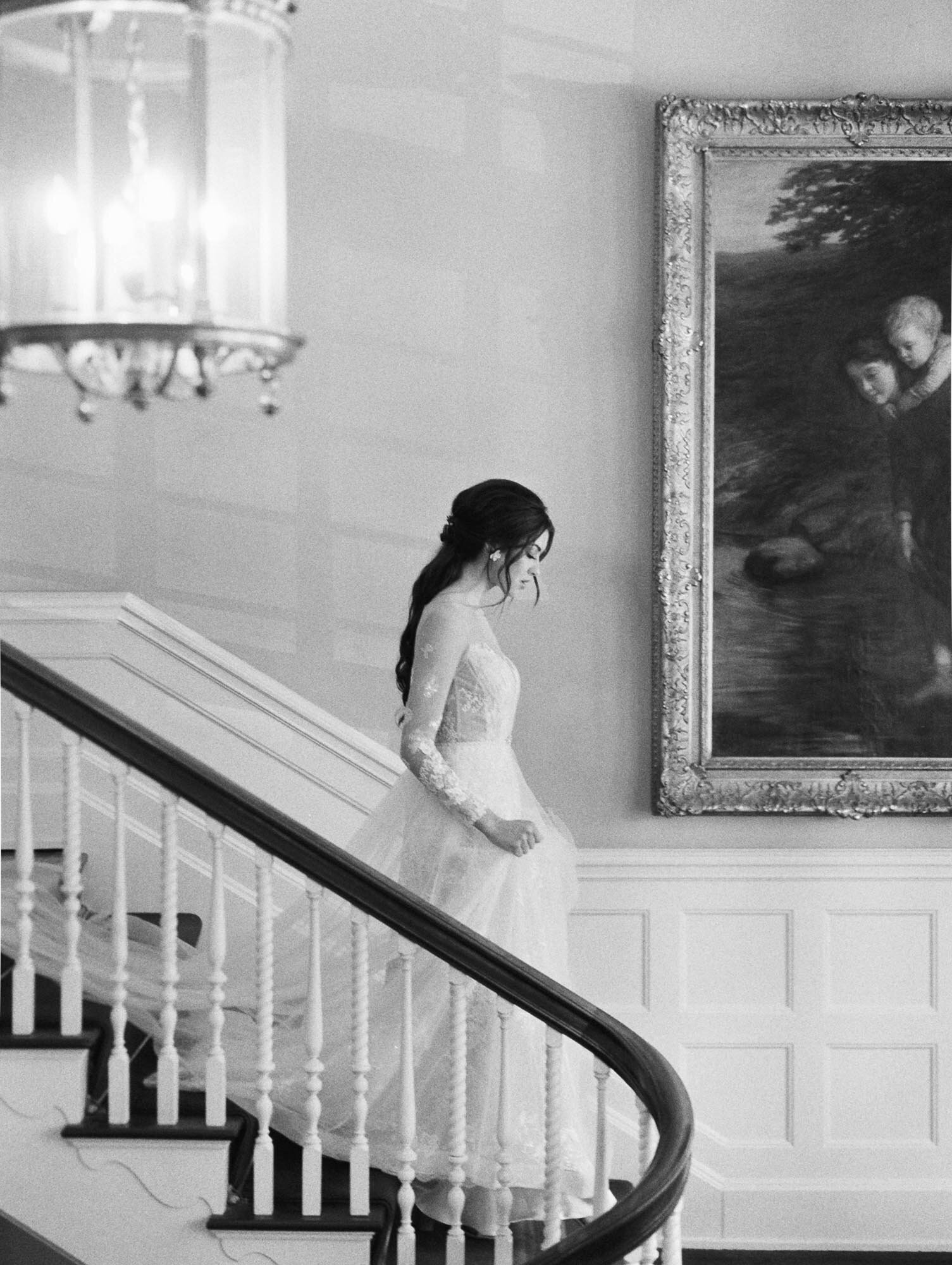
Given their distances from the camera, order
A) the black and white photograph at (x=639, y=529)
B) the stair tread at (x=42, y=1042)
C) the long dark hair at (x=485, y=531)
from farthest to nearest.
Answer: the black and white photograph at (x=639, y=529)
the long dark hair at (x=485, y=531)
the stair tread at (x=42, y=1042)

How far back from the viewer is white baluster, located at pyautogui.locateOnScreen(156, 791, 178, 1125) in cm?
312

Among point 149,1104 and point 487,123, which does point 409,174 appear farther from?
point 149,1104

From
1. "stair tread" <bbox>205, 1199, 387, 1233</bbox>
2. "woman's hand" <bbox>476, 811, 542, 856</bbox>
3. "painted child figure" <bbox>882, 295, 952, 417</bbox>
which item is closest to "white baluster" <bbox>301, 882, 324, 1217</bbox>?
"stair tread" <bbox>205, 1199, 387, 1233</bbox>

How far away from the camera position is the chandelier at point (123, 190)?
1.56 metres

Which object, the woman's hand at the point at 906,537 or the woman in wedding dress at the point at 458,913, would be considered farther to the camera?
the woman's hand at the point at 906,537

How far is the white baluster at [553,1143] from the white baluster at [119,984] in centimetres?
98

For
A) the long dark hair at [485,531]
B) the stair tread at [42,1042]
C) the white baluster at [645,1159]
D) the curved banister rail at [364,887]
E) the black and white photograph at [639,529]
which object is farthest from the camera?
the black and white photograph at [639,529]

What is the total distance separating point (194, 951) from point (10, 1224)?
0.82 meters

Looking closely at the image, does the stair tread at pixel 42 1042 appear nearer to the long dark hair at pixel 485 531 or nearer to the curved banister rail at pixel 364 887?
the curved banister rail at pixel 364 887

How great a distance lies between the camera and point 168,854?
3.12 m

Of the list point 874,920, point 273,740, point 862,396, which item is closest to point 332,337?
point 273,740

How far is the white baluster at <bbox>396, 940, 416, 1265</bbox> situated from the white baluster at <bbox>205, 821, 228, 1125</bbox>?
1.35ft

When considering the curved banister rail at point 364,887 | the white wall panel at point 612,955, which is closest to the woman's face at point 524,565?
the curved banister rail at point 364,887

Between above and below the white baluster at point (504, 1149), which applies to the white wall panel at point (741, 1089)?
below
